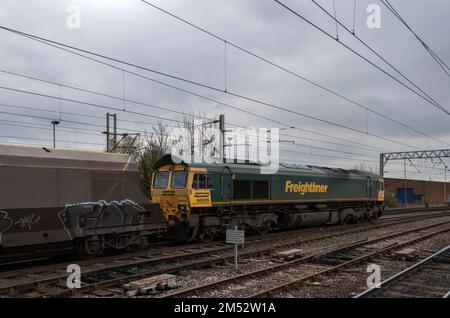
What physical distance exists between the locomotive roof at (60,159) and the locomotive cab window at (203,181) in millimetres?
3105

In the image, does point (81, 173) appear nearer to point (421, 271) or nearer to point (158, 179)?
point (158, 179)

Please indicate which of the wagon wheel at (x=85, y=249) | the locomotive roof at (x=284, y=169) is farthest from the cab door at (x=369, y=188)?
the wagon wheel at (x=85, y=249)

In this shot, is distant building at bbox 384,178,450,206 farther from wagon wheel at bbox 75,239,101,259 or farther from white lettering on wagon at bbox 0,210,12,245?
white lettering on wagon at bbox 0,210,12,245

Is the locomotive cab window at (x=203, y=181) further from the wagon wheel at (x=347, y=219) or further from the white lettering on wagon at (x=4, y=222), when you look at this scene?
→ the wagon wheel at (x=347, y=219)

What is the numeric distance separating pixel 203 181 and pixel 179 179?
3.04 ft

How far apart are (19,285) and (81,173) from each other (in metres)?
4.15

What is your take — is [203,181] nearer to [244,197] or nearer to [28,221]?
[244,197]

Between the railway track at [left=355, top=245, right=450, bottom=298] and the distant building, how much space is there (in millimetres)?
68642

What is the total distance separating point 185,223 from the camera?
53.9 feet

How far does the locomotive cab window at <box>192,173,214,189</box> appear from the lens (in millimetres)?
16719

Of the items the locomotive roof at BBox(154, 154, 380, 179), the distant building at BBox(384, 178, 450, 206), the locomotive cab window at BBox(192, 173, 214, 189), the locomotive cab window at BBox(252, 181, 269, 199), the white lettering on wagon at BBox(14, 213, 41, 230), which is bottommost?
the distant building at BBox(384, 178, 450, 206)

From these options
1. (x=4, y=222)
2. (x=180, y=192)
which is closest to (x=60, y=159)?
(x=4, y=222)

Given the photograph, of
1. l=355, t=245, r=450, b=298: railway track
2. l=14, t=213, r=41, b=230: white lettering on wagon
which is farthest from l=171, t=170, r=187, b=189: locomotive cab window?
l=355, t=245, r=450, b=298: railway track

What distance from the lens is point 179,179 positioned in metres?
17.0
